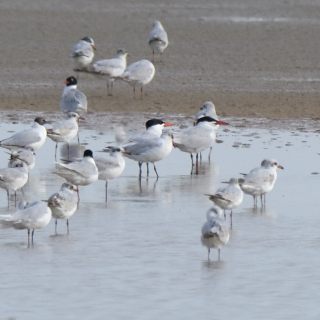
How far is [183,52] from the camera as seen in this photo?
2591 centimetres

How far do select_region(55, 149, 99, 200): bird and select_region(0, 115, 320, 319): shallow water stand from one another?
0.93 ft

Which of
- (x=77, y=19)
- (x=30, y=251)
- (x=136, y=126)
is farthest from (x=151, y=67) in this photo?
(x=30, y=251)

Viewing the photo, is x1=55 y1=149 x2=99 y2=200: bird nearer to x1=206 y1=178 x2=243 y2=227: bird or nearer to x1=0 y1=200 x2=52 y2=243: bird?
x1=206 y1=178 x2=243 y2=227: bird

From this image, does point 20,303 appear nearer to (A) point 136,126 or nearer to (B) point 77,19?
(A) point 136,126

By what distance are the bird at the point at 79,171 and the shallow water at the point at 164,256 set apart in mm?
285

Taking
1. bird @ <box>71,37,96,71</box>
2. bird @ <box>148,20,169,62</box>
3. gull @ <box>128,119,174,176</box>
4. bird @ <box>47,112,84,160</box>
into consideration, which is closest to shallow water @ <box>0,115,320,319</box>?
gull @ <box>128,119,174,176</box>

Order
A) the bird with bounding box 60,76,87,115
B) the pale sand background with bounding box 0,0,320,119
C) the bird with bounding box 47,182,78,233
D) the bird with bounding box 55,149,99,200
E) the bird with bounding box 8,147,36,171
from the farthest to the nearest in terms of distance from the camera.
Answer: the pale sand background with bounding box 0,0,320,119 → the bird with bounding box 60,76,87,115 → the bird with bounding box 8,147,36,171 → the bird with bounding box 55,149,99,200 → the bird with bounding box 47,182,78,233

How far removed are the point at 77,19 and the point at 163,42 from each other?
580 centimetres

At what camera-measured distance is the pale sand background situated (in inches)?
807

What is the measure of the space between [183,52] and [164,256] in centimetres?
1688

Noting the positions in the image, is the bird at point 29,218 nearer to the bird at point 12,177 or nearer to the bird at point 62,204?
the bird at point 62,204

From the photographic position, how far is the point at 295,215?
1118 centimetres

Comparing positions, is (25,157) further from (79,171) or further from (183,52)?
(183,52)

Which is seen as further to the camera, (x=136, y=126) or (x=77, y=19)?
(x=77, y=19)
